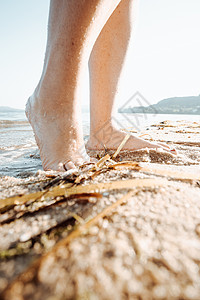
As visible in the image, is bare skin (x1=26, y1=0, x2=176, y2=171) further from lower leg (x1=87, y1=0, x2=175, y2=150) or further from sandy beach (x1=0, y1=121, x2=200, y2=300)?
sandy beach (x1=0, y1=121, x2=200, y2=300)

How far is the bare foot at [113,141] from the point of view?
112cm

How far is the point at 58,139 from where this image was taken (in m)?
0.82

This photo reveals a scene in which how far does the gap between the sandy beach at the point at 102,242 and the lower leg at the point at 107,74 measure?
0.81 m

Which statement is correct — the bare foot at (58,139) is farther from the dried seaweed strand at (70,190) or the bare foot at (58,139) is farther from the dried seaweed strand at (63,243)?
the dried seaweed strand at (63,243)

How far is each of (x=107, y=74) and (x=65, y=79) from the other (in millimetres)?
586

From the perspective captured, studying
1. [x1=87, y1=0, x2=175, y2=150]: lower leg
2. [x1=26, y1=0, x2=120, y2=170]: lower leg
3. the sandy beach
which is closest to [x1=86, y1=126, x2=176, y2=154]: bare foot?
[x1=87, y1=0, x2=175, y2=150]: lower leg

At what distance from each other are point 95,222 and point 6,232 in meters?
0.15

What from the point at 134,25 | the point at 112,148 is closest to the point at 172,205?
the point at 112,148

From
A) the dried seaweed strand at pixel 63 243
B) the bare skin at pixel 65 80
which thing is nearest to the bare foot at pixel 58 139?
the bare skin at pixel 65 80

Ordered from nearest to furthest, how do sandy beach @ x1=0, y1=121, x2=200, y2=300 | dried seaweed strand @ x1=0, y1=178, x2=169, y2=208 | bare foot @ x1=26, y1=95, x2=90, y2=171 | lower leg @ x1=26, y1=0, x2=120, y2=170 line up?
sandy beach @ x1=0, y1=121, x2=200, y2=300
dried seaweed strand @ x1=0, y1=178, x2=169, y2=208
lower leg @ x1=26, y1=0, x2=120, y2=170
bare foot @ x1=26, y1=95, x2=90, y2=171

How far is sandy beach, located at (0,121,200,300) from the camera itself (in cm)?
21

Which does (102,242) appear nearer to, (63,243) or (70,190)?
(63,243)

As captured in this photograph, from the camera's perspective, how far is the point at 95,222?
1.01ft

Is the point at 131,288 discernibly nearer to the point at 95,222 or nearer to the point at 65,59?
the point at 95,222
